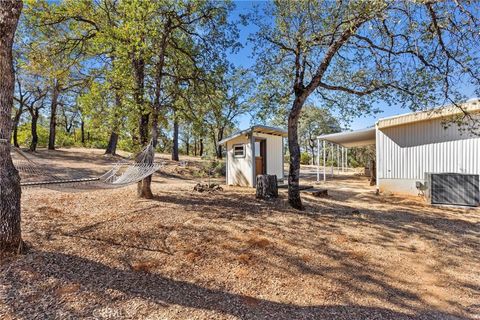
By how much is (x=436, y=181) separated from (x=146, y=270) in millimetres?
7563

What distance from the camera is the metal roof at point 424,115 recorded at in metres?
6.24

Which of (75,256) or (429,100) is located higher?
(429,100)

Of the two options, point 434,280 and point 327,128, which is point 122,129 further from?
point 327,128

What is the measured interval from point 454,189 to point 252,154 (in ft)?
19.0

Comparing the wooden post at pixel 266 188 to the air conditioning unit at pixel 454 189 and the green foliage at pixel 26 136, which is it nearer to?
the air conditioning unit at pixel 454 189

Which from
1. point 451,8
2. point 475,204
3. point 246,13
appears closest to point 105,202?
point 246,13

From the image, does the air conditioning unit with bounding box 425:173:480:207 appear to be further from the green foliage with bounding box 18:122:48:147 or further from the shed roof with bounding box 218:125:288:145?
the green foliage with bounding box 18:122:48:147

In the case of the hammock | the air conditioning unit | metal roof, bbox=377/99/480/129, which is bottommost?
the air conditioning unit

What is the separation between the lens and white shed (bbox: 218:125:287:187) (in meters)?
9.02

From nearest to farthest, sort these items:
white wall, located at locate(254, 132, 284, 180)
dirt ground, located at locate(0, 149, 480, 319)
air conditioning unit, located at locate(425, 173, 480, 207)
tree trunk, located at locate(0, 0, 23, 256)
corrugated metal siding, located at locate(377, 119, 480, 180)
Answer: dirt ground, located at locate(0, 149, 480, 319)
tree trunk, located at locate(0, 0, 23, 256)
air conditioning unit, located at locate(425, 173, 480, 207)
corrugated metal siding, located at locate(377, 119, 480, 180)
white wall, located at locate(254, 132, 284, 180)

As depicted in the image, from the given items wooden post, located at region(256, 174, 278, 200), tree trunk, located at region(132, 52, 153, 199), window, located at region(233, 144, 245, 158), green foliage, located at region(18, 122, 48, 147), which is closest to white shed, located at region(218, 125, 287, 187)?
window, located at region(233, 144, 245, 158)

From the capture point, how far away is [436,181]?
267 inches

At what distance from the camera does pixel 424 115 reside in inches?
283

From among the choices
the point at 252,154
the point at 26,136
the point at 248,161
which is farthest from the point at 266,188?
the point at 26,136
